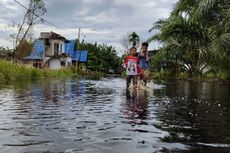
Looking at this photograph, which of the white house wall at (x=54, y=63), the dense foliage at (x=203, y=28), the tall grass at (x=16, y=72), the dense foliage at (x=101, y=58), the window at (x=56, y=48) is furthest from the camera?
the dense foliage at (x=101, y=58)

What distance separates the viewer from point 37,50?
68438 mm

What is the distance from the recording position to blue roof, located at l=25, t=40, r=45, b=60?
222ft

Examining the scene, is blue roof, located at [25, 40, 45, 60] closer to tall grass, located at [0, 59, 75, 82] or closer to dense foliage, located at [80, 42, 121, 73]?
dense foliage, located at [80, 42, 121, 73]

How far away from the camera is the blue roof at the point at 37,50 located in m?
67.8

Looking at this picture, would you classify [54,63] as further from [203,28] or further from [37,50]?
[203,28]

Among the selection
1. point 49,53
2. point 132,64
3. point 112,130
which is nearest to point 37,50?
point 49,53

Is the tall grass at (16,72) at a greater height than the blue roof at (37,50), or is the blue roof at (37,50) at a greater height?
the blue roof at (37,50)

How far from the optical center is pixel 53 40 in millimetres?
69188

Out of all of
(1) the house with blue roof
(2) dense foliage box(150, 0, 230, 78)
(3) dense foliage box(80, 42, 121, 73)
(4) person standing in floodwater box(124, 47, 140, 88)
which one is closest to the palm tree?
(3) dense foliage box(80, 42, 121, 73)

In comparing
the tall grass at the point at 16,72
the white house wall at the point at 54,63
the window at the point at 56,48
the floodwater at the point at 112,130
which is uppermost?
the window at the point at 56,48

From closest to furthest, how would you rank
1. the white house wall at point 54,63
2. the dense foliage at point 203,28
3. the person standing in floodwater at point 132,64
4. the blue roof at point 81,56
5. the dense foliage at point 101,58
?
the person standing in floodwater at point 132,64 → the dense foliage at point 203,28 → the white house wall at point 54,63 → the blue roof at point 81,56 → the dense foliage at point 101,58

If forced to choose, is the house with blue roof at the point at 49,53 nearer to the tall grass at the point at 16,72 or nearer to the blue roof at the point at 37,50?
the blue roof at the point at 37,50

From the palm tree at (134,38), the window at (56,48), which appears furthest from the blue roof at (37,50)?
the palm tree at (134,38)

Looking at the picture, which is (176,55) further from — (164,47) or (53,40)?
(53,40)
